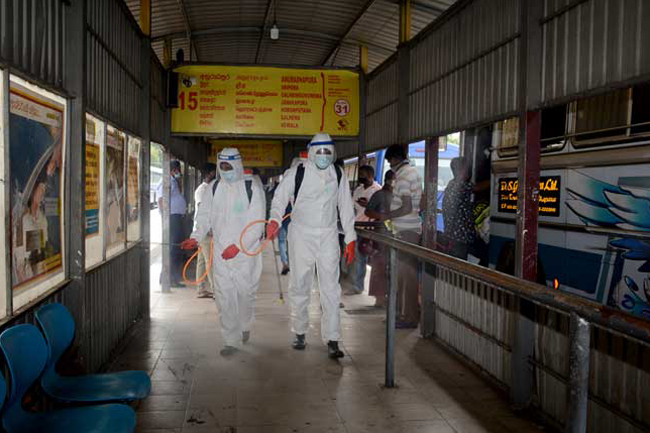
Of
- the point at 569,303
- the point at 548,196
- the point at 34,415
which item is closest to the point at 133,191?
the point at 34,415

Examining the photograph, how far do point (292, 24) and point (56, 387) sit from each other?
6.19 m

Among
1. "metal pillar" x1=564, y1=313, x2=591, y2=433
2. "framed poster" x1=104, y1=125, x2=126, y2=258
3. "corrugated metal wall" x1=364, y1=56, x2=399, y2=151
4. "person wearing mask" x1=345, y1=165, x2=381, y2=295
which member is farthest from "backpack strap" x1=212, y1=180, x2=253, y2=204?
"metal pillar" x1=564, y1=313, x2=591, y2=433

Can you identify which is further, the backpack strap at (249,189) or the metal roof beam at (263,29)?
the metal roof beam at (263,29)

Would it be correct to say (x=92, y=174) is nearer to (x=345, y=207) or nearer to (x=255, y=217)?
(x=255, y=217)

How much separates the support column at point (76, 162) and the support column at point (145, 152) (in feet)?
7.88

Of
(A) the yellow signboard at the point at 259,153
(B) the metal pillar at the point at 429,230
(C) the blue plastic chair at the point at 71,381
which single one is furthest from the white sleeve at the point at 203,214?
(A) the yellow signboard at the point at 259,153

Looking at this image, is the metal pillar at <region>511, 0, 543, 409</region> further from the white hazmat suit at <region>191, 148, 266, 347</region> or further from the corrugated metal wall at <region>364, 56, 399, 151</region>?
the corrugated metal wall at <region>364, 56, 399, 151</region>

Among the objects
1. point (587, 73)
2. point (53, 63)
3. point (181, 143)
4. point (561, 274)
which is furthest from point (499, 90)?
point (181, 143)

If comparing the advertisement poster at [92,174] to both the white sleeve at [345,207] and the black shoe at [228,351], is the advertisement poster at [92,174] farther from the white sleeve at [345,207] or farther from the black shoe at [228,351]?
the white sleeve at [345,207]

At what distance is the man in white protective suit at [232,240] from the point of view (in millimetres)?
5227

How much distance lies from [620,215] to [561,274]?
0.74m

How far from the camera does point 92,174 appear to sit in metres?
4.14

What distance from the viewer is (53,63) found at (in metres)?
3.28

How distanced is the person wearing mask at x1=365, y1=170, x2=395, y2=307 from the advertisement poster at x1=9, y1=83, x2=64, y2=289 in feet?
12.2
